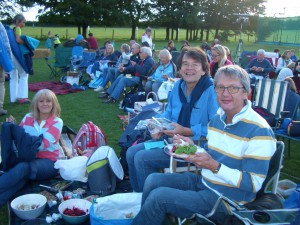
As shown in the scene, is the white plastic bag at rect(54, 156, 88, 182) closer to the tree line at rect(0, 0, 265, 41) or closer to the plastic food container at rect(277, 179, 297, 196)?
the plastic food container at rect(277, 179, 297, 196)

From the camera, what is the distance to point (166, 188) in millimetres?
2312

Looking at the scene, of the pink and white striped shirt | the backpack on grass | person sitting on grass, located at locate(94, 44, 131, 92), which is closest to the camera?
the pink and white striped shirt

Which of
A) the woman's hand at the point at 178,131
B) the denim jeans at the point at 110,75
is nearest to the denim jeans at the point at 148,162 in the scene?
the woman's hand at the point at 178,131

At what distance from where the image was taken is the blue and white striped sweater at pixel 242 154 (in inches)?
80.0

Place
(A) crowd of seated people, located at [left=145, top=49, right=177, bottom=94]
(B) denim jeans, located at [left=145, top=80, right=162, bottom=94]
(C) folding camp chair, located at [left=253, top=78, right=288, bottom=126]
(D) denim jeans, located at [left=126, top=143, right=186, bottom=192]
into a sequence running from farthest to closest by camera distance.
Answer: (A) crowd of seated people, located at [left=145, top=49, right=177, bottom=94] → (B) denim jeans, located at [left=145, top=80, right=162, bottom=94] → (C) folding camp chair, located at [left=253, top=78, right=288, bottom=126] → (D) denim jeans, located at [left=126, top=143, right=186, bottom=192]

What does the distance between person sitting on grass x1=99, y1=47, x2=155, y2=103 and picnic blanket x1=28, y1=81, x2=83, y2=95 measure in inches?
61.2

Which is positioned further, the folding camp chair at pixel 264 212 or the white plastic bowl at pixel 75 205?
the white plastic bowl at pixel 75 205

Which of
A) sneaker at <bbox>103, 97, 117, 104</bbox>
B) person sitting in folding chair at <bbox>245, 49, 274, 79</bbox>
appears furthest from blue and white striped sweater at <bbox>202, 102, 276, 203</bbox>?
person sitting in folding chair at <bbox>245, 49, 274, 79</bbox>

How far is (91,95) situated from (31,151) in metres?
5.63

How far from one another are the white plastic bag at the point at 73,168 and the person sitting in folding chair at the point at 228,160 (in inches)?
62.5

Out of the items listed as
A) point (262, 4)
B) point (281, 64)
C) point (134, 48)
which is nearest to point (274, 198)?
point (134, 48)

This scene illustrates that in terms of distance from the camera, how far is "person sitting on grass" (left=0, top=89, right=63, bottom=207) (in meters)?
3.28

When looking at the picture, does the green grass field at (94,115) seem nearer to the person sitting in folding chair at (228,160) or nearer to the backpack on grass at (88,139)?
the backpack on grass at (88,139)

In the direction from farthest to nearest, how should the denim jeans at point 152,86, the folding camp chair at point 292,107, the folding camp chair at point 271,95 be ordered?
the denim jeans at point 152,86, the folding camp chair at point 271,95, the folding camp chair at point 292,107
